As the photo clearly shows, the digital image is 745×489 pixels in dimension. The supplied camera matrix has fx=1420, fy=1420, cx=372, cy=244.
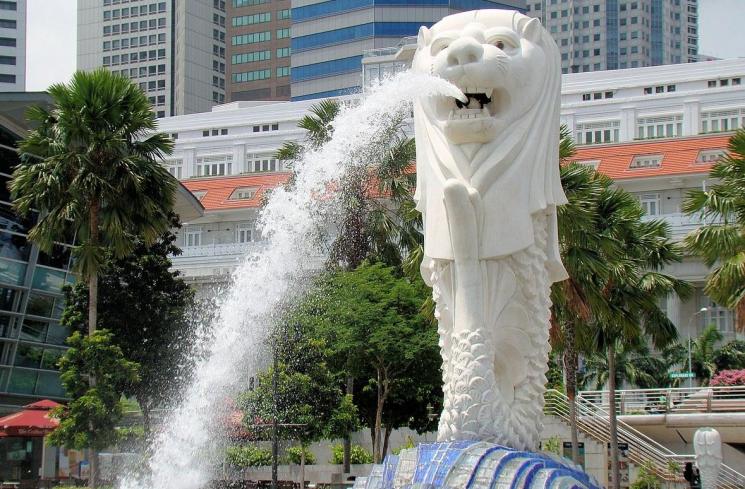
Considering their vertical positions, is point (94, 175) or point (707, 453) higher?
point (94, 175)

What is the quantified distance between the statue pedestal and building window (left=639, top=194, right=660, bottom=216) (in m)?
45.8

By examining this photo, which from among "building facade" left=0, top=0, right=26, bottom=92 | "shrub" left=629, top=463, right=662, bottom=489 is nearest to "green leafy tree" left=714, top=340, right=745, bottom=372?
"shrub" left=629, top=463, right=662, bottom=489

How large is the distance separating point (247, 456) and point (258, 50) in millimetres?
102746

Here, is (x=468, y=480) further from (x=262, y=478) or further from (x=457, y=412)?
(x=262, y=478)

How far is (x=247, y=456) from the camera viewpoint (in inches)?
1438

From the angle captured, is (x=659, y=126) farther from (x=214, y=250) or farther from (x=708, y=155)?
(x=214, y=250)

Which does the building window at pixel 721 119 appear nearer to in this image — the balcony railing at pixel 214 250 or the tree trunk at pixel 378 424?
the balcony railing at pixel 214 250

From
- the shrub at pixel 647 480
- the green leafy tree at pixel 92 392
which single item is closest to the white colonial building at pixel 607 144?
A: the green leafy tree at pixel 92 392

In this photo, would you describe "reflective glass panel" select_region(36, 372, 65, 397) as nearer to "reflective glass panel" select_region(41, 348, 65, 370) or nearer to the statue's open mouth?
"reflective glass panel" select_region(41, 348, 65, 370)

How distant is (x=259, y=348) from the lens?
30016 millimetres

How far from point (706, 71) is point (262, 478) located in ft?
172

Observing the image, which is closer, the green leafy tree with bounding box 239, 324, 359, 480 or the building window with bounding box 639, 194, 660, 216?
the green leafy tree with bounding box 239, 324, 359, 480

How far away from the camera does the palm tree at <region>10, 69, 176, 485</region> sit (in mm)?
34906

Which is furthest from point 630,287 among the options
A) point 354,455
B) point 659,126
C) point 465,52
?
point 659,126
